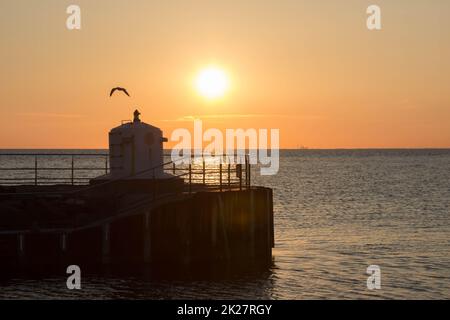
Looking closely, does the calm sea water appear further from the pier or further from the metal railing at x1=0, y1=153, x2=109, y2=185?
the metal railing at x1=0, y1=153, x2=109, y2=185

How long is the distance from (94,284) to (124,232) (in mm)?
2689

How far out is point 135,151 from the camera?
36312 mm

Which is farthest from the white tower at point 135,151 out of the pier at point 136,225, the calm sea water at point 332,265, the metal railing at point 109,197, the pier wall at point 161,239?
the calm sea water at point 332,265

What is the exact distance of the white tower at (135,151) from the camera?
36.2 meters

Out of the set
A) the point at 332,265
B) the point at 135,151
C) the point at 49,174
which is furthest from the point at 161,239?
the point at 49,174

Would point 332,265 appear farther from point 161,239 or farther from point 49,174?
point 49,174

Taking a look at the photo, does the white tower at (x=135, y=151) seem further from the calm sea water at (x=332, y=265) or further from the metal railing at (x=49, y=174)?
the calm sea water at (x=332, y=265)

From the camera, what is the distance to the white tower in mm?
36188

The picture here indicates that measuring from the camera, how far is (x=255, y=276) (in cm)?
3303

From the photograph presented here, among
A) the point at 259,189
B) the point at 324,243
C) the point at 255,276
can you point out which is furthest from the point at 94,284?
the point at 324,243

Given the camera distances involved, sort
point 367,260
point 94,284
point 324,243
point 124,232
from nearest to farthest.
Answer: point 94,284, point 124,232, point 367,260, point 324,243

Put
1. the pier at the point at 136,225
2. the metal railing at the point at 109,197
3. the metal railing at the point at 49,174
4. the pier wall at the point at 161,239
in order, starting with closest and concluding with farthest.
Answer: the pier wall at the point at 161,239 < the pier at the point at 136,225 < the metal railing at the point at 109,197 < the metal railing at the point at 49,174
